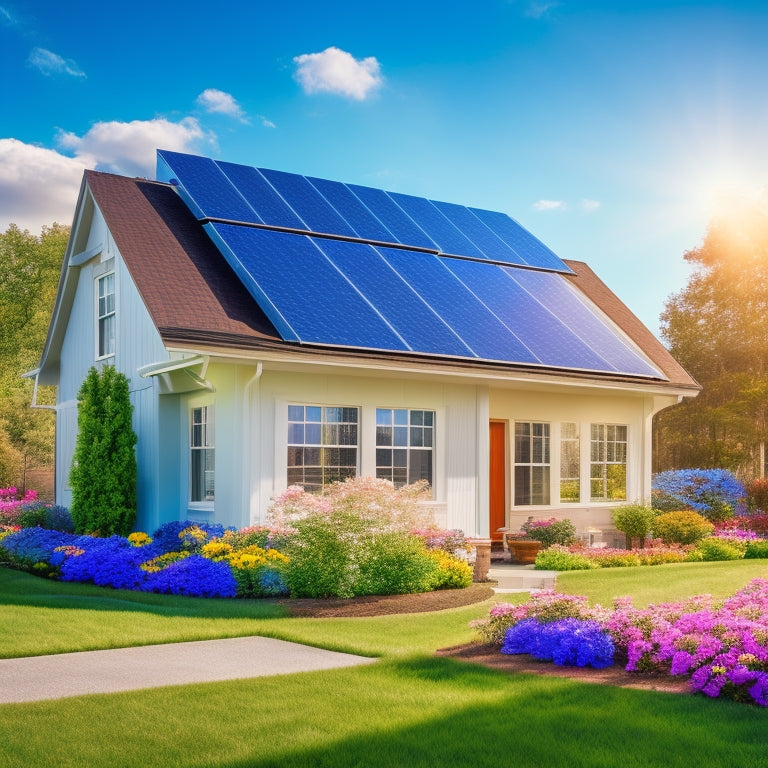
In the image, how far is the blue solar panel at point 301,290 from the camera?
13.7 m

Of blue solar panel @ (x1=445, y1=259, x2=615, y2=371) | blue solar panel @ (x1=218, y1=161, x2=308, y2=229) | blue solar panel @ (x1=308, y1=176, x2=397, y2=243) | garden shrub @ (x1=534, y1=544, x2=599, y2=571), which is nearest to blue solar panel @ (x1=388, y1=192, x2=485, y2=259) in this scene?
blue solar panel @ (x1=445, y1=259, x2=615, y2=371)

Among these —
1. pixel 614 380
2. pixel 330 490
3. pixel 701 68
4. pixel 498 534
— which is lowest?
pixel 498 534

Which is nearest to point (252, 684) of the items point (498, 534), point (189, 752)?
point (189, 752)

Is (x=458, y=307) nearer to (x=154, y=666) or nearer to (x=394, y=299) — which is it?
(x=394, y=299)

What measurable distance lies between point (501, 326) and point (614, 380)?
2.34 metres

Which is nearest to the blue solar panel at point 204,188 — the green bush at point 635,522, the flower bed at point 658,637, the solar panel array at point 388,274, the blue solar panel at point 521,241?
the solar panel array at point 388,274

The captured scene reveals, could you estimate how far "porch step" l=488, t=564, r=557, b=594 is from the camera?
12.8 m

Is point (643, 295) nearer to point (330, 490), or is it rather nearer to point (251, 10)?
point (251, 10)

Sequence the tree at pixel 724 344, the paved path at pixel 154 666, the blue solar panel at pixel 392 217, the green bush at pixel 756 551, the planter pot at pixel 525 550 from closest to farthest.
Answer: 1. the paved path at pixel 154 666
2. the planter pot at pixel 525 550
3. the green bush at pixel 756 551
4. the blue solar panel at pixel 392 217
5. the tree at pixel 724 344

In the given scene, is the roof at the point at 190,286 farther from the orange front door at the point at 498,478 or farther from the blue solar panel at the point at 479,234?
the orange front door at the point at 498,478

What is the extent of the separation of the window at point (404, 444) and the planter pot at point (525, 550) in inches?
74.7

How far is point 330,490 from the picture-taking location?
468 inches

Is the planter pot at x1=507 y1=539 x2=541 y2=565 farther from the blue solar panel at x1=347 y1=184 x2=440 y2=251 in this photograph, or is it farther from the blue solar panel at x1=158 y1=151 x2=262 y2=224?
the blue solar panel at x1=158 y1=151 x2=262 y2=224

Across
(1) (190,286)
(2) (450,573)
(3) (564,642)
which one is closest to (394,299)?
(1) (190,286)
